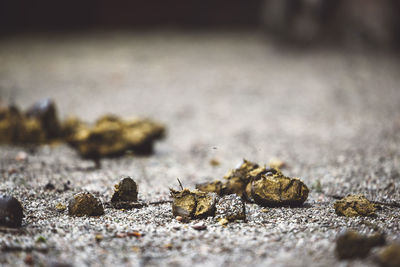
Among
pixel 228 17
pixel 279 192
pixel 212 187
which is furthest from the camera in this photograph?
pixel 228 17

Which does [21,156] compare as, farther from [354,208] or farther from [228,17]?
[228,17]

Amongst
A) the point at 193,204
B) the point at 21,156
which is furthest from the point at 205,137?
the point at 193,204

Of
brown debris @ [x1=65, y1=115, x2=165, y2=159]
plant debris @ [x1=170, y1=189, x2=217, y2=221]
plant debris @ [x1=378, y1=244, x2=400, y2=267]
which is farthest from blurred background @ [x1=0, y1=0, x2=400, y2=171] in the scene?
plant debris @ [x1=378, y1=244, x2=400, y2=267]

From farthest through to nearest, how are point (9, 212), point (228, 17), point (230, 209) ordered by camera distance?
point (228, 17) < point (230, 209) < point (9, 212)

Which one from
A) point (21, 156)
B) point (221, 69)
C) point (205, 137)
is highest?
point (221, 69)

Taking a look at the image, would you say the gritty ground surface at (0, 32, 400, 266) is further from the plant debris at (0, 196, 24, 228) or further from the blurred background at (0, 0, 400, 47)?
the blurred background at (0, 0, 400, 47)

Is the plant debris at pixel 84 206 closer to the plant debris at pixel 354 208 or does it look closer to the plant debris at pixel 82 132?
the plant debris at pixel 354 208

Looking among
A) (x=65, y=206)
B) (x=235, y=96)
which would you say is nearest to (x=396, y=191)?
(x=65, y=206)
